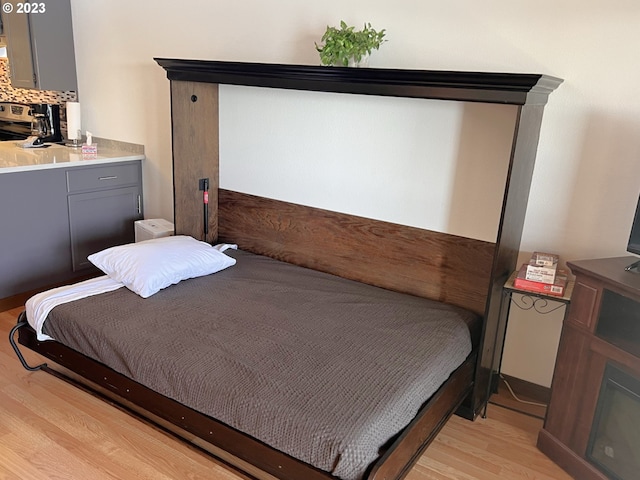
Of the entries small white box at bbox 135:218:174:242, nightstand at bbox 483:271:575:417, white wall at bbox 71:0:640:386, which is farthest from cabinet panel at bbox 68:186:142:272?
nightstand at bbox 483:271:575:417

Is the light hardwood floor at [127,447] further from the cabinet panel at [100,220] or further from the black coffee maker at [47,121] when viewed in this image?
the black coffee maker at [47,121]

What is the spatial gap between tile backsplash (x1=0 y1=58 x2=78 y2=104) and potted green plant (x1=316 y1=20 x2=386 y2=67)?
2483 millimetres

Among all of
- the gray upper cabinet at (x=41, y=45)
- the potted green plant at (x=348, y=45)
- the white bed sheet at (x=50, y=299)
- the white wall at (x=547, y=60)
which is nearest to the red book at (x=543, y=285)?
the white wall at (x=547, y=60)

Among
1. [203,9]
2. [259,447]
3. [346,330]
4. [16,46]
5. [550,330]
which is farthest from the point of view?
[16,46]

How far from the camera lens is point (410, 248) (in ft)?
8.79

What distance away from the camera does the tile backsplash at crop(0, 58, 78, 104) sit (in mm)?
4168

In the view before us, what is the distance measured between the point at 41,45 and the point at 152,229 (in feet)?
5.21

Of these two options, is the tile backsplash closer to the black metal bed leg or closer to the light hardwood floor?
the black metal bed leg

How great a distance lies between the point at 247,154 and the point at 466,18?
56.4 inches

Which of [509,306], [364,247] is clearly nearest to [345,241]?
[364,247]

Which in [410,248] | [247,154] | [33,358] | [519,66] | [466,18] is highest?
[466,18]

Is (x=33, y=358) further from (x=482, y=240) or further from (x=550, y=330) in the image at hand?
(x=550, y=330)

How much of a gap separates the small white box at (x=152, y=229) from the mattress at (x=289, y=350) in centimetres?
77

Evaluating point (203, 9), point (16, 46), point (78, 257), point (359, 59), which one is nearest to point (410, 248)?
point (359, 59)
